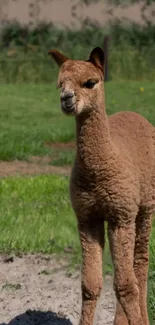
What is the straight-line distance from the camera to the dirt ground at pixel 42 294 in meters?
5.86

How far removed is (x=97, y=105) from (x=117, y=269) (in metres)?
0.91

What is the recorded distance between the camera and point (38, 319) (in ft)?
19.1

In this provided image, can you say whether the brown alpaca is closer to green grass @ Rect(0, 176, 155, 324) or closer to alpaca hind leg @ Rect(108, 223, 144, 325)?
alpaca hind leg @ Rect(108, 223, 144, 325)

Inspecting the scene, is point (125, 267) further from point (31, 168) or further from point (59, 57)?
point (31, 168)

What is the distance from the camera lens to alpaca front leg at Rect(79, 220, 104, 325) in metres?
4.56

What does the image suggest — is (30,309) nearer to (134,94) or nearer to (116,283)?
(116,283)

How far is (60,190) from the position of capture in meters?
10.4

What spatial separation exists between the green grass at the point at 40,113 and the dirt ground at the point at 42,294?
6.02 meters

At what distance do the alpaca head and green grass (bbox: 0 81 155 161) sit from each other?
342 inches

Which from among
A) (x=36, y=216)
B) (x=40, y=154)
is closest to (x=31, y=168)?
(x=40, y=154)

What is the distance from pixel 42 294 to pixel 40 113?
13.0 meters

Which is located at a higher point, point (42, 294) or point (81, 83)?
point (81, 83)

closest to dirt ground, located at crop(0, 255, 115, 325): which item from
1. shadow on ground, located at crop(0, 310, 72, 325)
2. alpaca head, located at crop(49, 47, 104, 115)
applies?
shadow on ground, located at crop(0, 310, 72, 325)

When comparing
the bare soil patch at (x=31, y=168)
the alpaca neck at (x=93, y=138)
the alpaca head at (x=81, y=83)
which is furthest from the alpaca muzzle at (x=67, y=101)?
the bare soil patch at (x=31, y=168)
